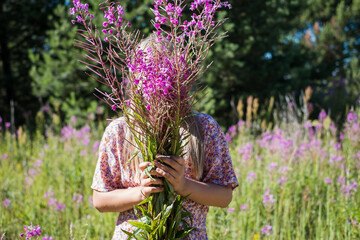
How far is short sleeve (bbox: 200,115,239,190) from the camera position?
57.0 inches

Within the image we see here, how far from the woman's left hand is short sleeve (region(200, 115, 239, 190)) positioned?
36cm

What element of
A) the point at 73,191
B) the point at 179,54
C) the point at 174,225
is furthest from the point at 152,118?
the point at 73,191

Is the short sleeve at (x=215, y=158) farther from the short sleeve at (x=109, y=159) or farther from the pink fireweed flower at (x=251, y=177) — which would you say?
the pink fireweed flower at (x=251, y=177)

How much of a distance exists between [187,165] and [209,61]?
4967 millimetres

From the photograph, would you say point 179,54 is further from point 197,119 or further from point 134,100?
point 197,119

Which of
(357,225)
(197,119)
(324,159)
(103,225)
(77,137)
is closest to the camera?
(197,119)

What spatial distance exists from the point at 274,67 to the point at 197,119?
7.73 metres

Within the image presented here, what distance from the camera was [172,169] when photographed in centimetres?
109

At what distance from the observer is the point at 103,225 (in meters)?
2.73

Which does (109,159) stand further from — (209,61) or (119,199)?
(209,61)

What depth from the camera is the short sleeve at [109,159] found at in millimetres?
1455

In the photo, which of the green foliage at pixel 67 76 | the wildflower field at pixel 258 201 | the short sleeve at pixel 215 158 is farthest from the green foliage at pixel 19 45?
the short sleeve at pixel 215 158

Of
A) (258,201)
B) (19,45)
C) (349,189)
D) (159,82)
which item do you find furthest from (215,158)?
(19,45)

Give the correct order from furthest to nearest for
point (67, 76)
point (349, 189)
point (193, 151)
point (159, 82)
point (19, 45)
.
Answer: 1. point (19, 45)
2. point (67, 76)
3. point (349, 189)
4. point (193, 151)
5. point (159, 82)
